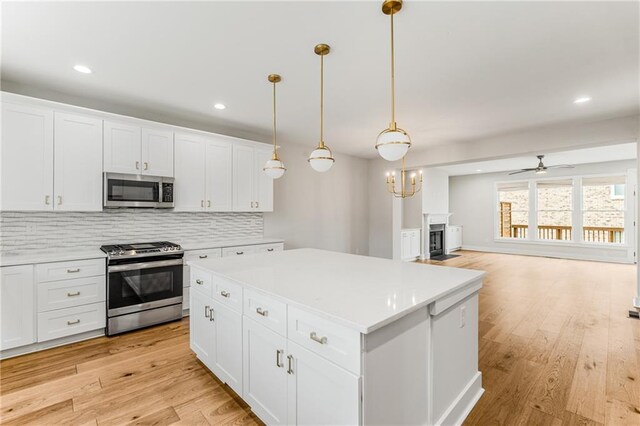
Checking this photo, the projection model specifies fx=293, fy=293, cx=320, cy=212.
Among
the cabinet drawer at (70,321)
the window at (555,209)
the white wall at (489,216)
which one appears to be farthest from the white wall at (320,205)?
the window at (555,209)

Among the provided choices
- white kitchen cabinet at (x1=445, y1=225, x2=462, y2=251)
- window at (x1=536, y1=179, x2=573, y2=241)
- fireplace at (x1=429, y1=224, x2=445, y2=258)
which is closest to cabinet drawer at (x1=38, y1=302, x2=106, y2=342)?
fireplace at (x1=429, y1=224, x2=445, y2=258)

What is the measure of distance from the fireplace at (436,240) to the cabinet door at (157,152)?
6.74m

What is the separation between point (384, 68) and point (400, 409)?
2.60 metres

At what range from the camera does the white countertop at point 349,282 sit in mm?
1340

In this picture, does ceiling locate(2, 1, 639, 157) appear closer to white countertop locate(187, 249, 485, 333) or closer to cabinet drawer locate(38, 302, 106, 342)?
white countertop locate(187, 249, 485, 333)

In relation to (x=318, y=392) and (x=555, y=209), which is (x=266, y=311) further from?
(x=555, y=209)

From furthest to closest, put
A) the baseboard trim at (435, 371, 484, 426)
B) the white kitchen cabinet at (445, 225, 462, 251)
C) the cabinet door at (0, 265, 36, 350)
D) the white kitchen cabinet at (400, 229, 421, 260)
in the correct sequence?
the white kitchen cabinet at (445, 225, 462, 251), the white kitchen cabinet at (400, 229, 421, 260), the cabinet door at (0, 265, 36, 350), the baseboard trim at (435, 371, 484, 426)

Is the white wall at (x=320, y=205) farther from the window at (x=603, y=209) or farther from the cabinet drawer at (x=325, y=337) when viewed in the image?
the window at (x=603, y=209)

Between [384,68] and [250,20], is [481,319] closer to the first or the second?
[384,68]

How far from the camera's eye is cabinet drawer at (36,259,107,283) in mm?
2779

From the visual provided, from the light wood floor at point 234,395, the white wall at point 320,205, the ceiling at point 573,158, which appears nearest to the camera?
the light wood floor at point 234,395

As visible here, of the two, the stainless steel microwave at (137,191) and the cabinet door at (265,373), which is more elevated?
the stainless steel microwave at (137,191)

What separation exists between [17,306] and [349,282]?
10.0 feet

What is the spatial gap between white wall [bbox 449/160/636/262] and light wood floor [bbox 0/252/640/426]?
4.94 m
